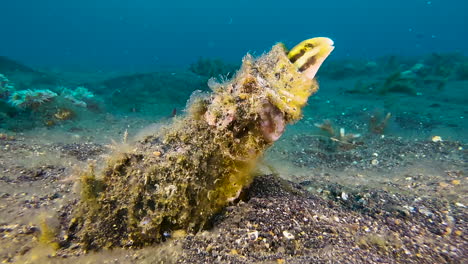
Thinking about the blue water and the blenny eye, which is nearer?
the blenny eye

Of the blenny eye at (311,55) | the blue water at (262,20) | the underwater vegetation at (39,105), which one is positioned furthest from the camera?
the blue water at (262,20)

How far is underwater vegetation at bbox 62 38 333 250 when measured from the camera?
2229mm

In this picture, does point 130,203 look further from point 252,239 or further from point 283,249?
point 283,249

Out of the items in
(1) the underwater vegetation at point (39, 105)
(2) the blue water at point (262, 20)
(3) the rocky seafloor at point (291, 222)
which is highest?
(2) the blue water at point (262, 20)

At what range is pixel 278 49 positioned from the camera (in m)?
2.62

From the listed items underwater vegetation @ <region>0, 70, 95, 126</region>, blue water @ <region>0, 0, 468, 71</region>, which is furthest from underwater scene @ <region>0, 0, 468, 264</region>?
blue water @ <region>0, 0, 468, 71</region>

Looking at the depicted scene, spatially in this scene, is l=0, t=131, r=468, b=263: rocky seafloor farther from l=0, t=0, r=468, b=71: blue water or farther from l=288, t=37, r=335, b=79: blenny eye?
l=0, t=0, r=468, b=71: blue water

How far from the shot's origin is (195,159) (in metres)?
2.27

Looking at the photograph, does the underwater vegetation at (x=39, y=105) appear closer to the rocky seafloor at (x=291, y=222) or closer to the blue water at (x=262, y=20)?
the rocky seafloor at (x=291, y=222)

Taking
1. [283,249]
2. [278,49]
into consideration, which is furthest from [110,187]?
[278,49]

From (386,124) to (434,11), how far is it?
18449cm

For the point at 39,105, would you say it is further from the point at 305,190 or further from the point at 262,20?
the point at 262,20

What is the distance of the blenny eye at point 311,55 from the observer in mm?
2482

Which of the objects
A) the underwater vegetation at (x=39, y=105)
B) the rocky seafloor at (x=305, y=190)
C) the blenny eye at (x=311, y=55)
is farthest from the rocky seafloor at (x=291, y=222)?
the underwater vegetation at (x=39, y=105)
